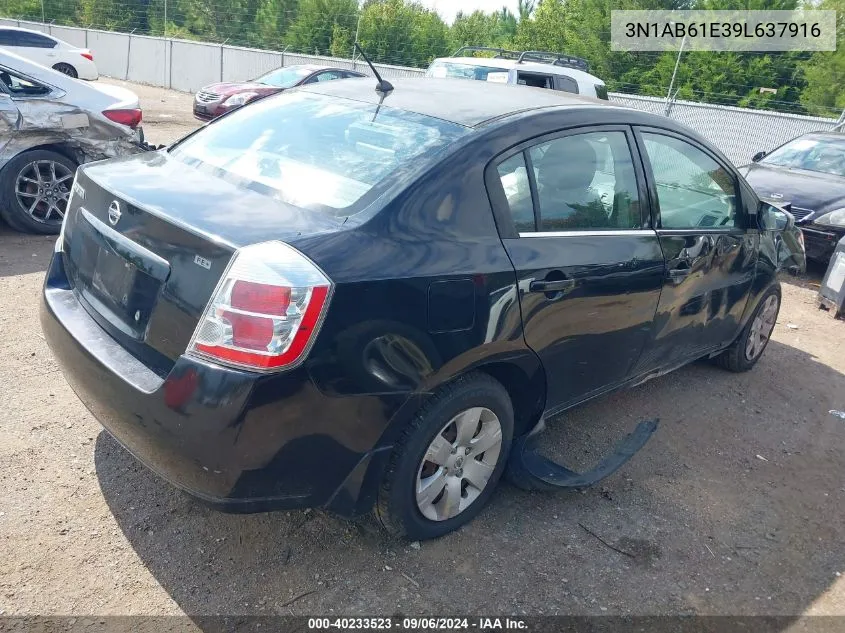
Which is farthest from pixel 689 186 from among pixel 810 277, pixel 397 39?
pixel 397 39

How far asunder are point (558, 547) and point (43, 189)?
5.44 m

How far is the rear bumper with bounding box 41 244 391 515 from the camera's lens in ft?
7.22

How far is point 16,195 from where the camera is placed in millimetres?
6102

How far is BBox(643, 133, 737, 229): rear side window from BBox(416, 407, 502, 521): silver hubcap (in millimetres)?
1443

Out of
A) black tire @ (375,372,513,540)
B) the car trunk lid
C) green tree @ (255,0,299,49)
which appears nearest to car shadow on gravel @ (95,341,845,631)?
black tire @ (375,372,513,540)

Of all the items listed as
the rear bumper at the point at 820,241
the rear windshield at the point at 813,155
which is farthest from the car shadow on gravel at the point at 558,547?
the rear windshield at the point at 813,155

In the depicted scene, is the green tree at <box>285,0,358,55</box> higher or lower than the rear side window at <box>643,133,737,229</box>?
higher

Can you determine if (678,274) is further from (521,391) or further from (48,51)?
(48,51)

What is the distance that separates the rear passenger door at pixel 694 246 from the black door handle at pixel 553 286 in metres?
0.78

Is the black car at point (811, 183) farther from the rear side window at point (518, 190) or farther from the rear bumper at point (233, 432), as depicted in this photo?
the rear bumper at point (233, 432)

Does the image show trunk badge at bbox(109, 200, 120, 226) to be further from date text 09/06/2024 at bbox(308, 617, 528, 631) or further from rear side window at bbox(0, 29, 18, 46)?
rear side window at bbox(0, 29, 18, 46)

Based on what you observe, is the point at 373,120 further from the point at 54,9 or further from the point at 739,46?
the point at 54,9

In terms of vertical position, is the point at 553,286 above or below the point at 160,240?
below

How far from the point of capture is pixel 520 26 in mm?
33781
